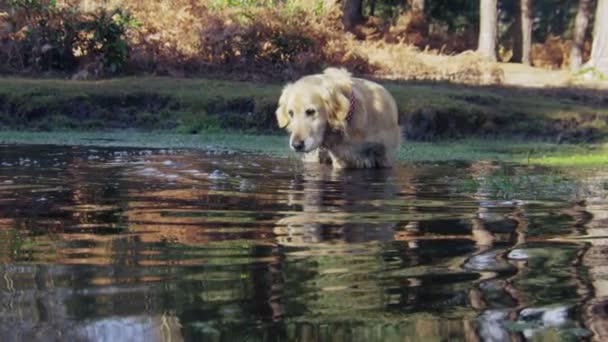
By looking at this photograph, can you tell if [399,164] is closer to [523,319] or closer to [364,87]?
[364,87]

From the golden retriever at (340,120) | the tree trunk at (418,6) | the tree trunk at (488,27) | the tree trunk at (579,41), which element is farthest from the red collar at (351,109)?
the tree trunk at (418,6)

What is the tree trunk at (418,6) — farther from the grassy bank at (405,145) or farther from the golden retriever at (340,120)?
the golden retriever at (340,120)

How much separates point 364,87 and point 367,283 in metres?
7.10

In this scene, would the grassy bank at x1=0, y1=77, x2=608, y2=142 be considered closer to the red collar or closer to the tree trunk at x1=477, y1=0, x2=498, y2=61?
the red collar

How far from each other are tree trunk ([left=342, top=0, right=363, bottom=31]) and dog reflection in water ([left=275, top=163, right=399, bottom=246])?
2062 centimetres

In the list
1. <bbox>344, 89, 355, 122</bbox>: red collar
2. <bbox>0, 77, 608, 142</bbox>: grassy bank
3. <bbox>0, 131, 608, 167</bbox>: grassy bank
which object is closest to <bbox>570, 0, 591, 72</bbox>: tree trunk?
<bbox>0, 77, 608, 142</bbox>: grassy bank

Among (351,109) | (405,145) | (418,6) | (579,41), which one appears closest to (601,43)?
(579,41)

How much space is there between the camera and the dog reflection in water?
5.23m

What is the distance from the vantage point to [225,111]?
1574 cm

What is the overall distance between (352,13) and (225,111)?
15940 millimetres

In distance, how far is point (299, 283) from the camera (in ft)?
12.7

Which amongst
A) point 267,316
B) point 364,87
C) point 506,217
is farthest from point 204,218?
point 364,87

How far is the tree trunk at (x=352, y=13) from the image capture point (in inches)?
1187

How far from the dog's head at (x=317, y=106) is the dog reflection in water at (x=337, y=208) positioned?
17.3 inches
